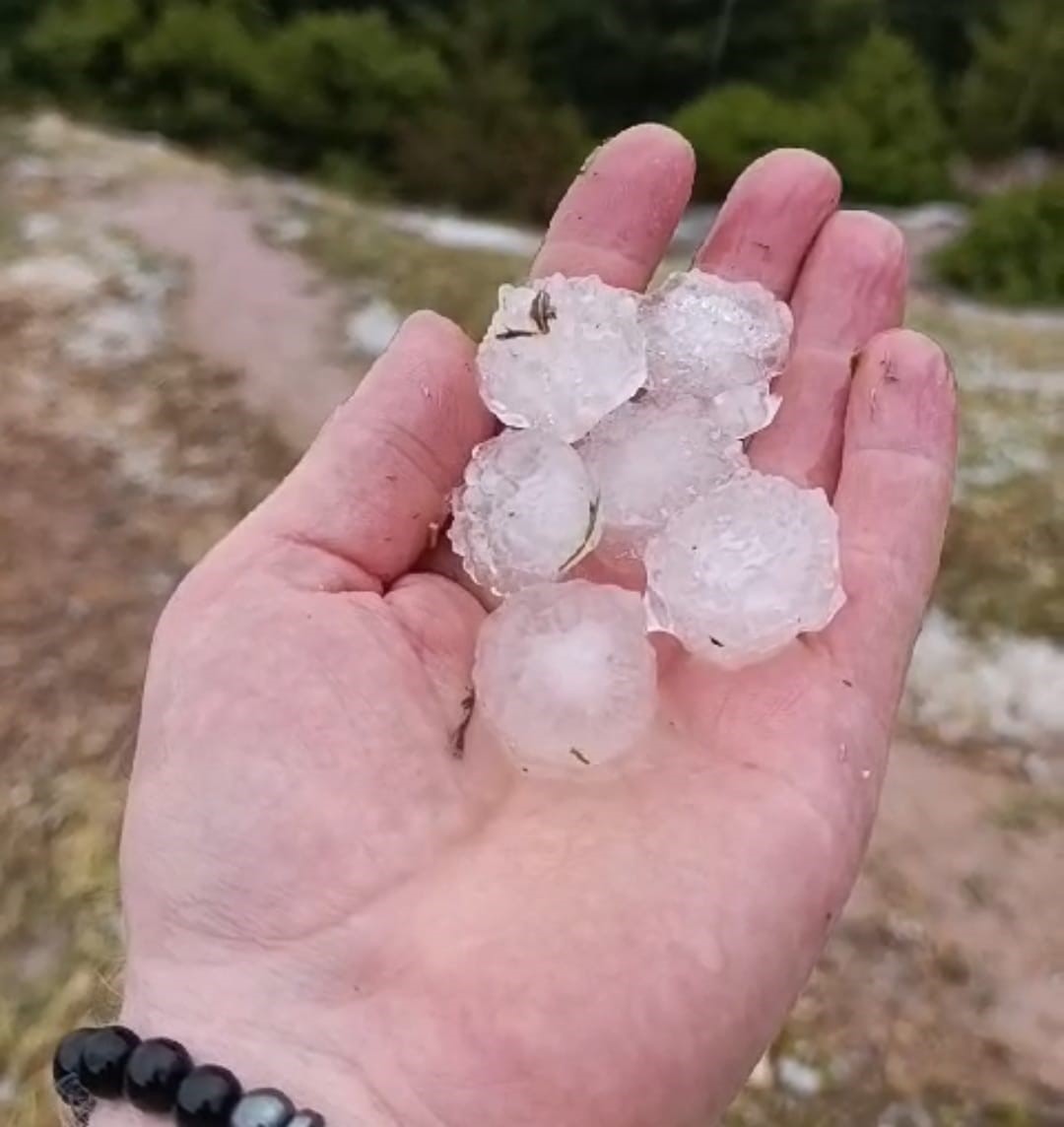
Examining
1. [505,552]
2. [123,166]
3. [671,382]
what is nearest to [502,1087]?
[505,552]

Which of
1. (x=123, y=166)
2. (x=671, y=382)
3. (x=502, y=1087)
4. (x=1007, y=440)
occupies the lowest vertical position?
(x=123, y=166)

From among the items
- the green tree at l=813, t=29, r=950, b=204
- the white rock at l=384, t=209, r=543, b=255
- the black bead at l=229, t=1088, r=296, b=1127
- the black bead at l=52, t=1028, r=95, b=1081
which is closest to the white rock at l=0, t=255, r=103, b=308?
the white rock at l=384, t=209, r=543, b=255

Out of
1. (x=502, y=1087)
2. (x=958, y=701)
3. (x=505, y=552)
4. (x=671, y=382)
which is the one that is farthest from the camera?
(x=958, y=701)

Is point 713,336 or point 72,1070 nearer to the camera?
point 72,1070

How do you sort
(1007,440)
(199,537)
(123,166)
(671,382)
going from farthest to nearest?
1. (123,166)
2. (1007,440)
3. (199,537)
4. (671,382)

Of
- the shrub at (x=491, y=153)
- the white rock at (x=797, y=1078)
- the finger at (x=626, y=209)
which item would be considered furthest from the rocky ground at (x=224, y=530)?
the shrub at (x=491, y=153)

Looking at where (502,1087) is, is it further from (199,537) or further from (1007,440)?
(1007,440)

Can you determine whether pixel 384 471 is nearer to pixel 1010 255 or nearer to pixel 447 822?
pixel 447 822

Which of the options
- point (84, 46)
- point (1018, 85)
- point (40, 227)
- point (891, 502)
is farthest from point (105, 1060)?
point (1018, 85)
